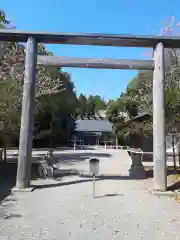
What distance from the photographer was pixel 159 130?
8.57m

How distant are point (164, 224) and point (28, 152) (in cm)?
491

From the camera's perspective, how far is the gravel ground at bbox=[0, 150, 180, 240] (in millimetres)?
4676

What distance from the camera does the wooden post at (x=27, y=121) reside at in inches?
332

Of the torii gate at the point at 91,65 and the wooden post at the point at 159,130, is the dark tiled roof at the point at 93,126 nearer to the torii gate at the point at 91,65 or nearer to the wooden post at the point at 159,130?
the torii gate at the point at 91,65

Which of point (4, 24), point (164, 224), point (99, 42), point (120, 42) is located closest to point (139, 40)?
point (120, 42)

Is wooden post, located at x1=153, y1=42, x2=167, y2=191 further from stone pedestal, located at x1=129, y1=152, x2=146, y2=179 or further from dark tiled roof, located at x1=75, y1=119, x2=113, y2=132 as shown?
dark tiled roof, located at x1=75, y1=119, x2=113, y2=132

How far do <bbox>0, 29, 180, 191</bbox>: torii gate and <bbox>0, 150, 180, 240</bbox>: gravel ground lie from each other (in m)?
0.91

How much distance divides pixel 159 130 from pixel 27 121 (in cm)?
433

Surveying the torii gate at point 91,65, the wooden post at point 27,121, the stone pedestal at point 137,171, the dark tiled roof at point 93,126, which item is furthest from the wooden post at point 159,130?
the dark tiled roof at point 93,126

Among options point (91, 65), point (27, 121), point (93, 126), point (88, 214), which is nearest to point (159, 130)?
point (91, 65)

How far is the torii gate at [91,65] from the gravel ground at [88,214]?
2.98 ft

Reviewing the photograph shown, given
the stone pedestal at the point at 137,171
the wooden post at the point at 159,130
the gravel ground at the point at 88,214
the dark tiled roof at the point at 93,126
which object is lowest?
the gravel ground at the point at 88,214

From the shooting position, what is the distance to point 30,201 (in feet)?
22.8

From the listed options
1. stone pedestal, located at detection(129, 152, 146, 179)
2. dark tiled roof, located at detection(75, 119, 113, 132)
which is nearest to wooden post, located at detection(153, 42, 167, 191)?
stone pedestal, located at detection(129, 152, 146, 179)
